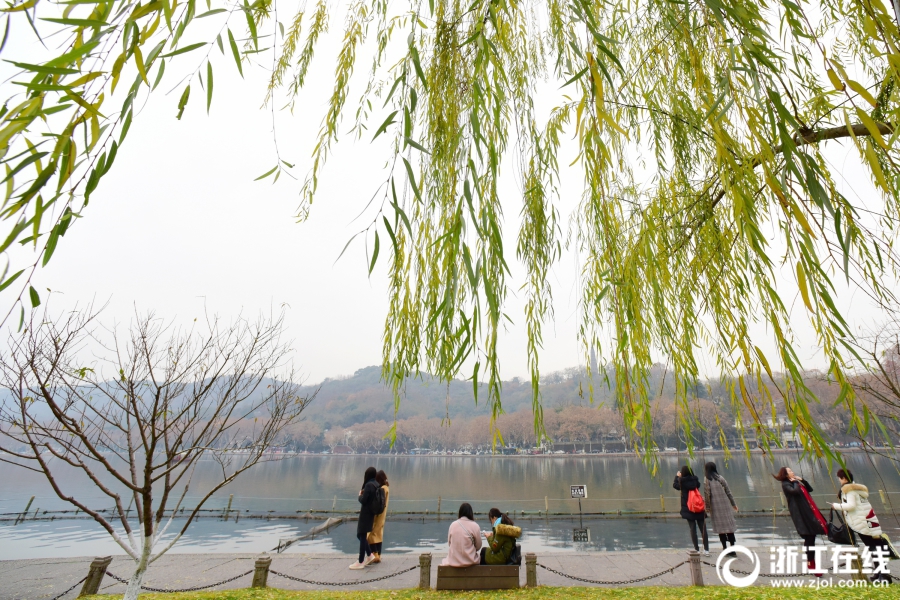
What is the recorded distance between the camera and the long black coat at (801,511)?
15.1ft

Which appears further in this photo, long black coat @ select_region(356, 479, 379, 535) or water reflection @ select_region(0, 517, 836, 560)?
water reflection @ select_region(0, 517, 836, 560)

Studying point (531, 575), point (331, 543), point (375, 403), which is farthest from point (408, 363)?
point (375, 403)

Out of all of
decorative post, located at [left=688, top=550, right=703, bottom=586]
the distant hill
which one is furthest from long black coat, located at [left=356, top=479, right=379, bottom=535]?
the distant hill

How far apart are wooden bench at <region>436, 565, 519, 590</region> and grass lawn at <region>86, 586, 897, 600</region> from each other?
0.32 ft

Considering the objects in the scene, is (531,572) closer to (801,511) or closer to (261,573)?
(801,511)

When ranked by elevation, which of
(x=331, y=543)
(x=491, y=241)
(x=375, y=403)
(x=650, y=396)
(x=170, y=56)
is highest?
(x=375, y=403)

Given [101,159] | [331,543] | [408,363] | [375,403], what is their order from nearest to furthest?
[101,159]
[408,363]
[331,543]
[375,403]

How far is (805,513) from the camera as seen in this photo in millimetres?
4637

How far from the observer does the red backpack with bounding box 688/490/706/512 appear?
6.20 m

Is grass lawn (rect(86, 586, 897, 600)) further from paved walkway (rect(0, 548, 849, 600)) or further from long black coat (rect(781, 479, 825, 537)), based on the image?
long black coat (rect(781, 479, 825, 537))

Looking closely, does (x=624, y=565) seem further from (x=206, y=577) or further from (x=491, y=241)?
(x=491, y=241)

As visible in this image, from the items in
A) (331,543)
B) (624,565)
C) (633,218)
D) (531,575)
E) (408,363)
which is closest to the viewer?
(408,363)

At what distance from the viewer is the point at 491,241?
1281 millimetres

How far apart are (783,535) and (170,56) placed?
15786mm
